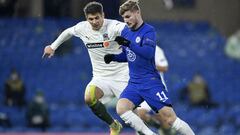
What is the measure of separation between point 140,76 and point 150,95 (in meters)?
0.27

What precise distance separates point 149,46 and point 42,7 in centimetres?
1547

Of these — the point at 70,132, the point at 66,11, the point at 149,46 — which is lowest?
the point at 70,132

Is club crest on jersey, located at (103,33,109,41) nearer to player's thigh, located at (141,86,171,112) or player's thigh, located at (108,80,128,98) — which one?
player's thigh, located at (108,80,128,98)

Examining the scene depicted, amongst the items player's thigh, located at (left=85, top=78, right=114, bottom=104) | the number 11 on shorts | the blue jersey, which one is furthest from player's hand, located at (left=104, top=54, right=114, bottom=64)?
the number 11 on shorts

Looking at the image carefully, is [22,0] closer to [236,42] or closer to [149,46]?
[236,42]

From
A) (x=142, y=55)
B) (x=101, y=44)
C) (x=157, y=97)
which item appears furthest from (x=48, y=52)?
(x=157, y=97)

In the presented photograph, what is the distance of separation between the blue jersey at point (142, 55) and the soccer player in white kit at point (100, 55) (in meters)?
0.43

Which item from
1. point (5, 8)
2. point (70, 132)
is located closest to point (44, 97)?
point (70, 132)

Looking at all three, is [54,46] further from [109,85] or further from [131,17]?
[131,17]

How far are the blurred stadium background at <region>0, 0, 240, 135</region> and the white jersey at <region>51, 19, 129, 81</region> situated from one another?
234 inches

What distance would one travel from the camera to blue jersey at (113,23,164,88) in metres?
9.24

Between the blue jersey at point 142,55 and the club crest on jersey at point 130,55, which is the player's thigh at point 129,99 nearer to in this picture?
the blue jersey at point 142,55

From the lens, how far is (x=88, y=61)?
21.3m

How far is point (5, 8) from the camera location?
2402 centimetres
